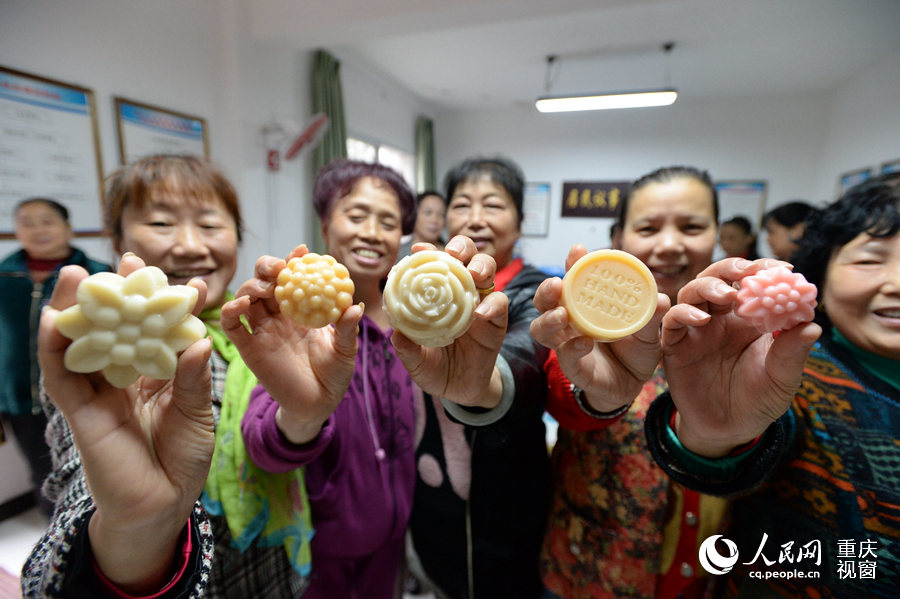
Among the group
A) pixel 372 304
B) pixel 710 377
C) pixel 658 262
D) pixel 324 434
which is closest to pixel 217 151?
pixel 372 304

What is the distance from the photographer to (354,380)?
130 centimetres

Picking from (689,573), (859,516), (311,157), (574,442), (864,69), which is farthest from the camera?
(864,69)

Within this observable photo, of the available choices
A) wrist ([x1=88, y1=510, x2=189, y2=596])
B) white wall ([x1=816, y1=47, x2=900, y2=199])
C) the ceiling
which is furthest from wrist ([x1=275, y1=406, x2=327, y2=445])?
white wall ([x1=816, y1=47, x2=900, y2=199])

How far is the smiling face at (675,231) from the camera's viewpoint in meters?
1.21

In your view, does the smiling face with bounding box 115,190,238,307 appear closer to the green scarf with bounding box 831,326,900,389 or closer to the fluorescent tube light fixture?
the green scarf with bounding box 831,326,900,389

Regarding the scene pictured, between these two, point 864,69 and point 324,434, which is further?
point 864,69

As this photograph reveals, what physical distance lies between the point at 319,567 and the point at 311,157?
396 centimetres

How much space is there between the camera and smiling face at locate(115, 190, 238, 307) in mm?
1145

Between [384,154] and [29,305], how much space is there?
4.66 meters

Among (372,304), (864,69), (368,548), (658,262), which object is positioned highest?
(864,69)

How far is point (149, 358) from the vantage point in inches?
25.0

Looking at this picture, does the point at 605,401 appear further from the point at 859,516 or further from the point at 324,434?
the point at 324,434

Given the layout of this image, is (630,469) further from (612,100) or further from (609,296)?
(612,100)

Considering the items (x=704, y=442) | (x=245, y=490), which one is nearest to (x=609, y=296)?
(x=704, y=442)
